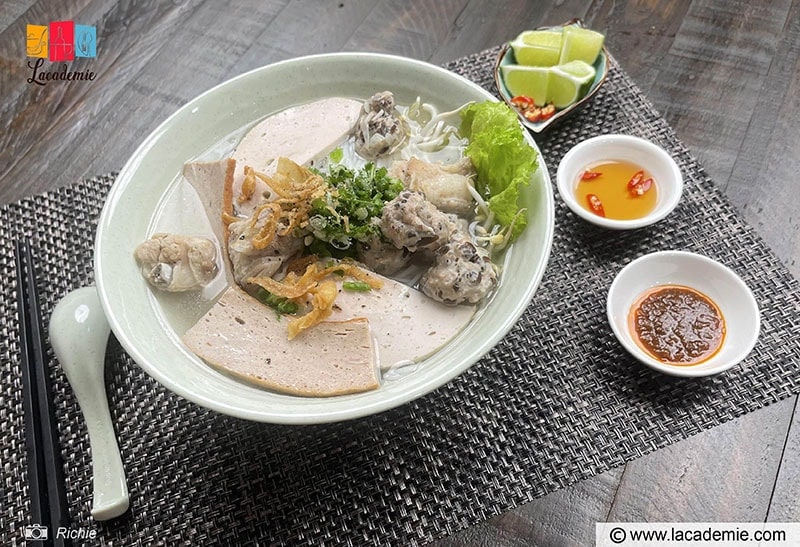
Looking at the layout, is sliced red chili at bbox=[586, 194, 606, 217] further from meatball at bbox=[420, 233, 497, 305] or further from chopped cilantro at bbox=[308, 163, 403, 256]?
chopped cilantro at bbox=[308, 163, 403, 256]

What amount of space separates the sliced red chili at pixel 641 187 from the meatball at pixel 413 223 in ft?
2.84

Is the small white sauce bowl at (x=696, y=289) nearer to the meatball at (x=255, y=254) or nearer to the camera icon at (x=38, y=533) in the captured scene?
the meatball at (x=255, y=254)

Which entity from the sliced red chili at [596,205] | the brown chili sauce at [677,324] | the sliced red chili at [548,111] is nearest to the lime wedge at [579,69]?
the sliced red chili at [548,111]

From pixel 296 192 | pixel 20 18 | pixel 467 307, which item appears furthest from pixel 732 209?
pixel 20 18

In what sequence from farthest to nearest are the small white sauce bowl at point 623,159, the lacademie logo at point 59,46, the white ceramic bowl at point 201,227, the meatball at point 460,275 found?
the lacademie logo at point 59,46, the small white sauce bowl at point 623,159, the meatball at point 460,275, the white ceramic bowl at point 201,227

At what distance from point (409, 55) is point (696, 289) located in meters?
1.64

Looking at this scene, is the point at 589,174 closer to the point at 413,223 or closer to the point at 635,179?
the point at 635,179

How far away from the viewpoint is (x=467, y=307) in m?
1.94

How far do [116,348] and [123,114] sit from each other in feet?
4.00

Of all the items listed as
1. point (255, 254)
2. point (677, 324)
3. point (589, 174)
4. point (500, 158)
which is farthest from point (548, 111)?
point (255, 254)

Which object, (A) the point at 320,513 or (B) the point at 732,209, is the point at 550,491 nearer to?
(A) the point at 320,513

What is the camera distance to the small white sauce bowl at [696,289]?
6.40ft

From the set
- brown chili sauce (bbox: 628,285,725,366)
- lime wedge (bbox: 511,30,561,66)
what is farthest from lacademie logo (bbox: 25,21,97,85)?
brown chili sauce (bbox: 628,285,725,366)

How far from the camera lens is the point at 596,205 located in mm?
2387
